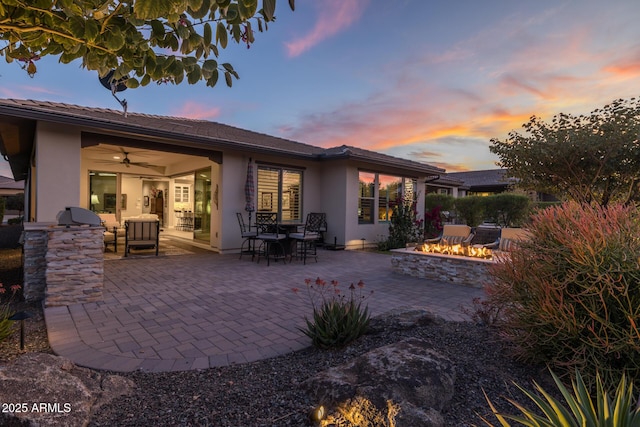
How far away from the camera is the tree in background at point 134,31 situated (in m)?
1.67

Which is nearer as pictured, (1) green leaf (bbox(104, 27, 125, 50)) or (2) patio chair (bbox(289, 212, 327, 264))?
(1) green leaf (bbox(104, 27, 125, 50))

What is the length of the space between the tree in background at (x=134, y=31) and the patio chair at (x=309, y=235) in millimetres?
5628

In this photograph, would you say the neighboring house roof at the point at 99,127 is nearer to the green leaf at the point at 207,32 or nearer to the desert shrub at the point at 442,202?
the green leaf at the point at 207,32

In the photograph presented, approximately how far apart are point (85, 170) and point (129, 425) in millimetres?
11638

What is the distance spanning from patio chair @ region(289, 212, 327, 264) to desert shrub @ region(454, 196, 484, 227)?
26.0ft

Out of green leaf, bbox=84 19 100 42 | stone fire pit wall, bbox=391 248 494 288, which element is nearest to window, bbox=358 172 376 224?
stone fire pit wall, bbox=391 248 494 288

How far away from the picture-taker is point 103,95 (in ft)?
24.7

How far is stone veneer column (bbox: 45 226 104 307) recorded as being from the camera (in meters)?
4.12

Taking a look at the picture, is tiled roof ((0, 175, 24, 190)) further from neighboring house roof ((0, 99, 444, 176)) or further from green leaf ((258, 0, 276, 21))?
green leaf ((258, 0, 276, 21))

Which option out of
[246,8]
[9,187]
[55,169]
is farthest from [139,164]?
[9,187]

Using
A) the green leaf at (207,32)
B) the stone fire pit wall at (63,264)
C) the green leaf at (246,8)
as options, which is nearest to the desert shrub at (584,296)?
the green leaf at (246,8)

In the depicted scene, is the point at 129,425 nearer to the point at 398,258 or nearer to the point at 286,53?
the point at 398,258

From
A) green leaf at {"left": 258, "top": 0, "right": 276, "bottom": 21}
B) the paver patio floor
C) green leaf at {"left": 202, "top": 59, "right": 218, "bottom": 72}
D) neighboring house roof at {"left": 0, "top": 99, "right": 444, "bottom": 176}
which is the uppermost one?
neighboring house roof at {"left": 0, "top": 99, "right": 444, "bottom": 176}

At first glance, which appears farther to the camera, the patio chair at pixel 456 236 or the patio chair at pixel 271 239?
the patio chair at pixel 456 236
